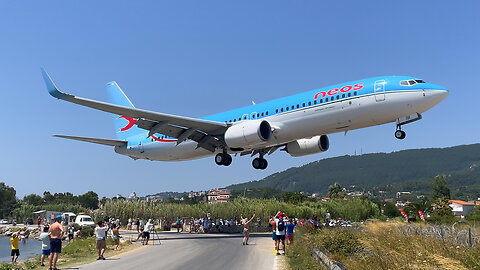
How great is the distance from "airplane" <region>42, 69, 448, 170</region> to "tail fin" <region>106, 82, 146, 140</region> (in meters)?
6.62

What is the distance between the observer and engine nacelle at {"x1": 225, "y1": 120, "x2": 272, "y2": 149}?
28.5 meters

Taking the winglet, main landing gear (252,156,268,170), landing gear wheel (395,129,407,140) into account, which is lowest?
landing gear wheel (395,129,407,140)

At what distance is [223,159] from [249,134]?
6818mm

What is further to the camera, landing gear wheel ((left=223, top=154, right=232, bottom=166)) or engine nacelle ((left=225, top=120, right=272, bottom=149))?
landing gear wheel ((left=223, top=154, right=232, bottom=166))

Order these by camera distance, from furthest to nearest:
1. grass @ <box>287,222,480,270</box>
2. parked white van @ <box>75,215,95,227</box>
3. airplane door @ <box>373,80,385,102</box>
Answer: parked white van @ <box>75,215,95,227</box>, airplane door @ <box>373,80,385,102</box>, grass @ <box>287,222,480,270</box>

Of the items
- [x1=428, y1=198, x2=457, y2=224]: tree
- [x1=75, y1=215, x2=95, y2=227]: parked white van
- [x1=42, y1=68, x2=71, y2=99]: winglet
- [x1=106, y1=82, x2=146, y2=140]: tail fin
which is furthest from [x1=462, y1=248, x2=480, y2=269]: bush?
[x1=75, y1=215, x2=95, y2=227]: parked white van

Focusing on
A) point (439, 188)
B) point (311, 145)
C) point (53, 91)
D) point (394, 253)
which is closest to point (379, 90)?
point (311, 145)

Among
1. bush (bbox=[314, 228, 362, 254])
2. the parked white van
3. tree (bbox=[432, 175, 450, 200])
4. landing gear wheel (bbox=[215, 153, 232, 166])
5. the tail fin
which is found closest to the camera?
bush (bbox=[314, 228, 362, 254])

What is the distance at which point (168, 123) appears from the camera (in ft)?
99.9

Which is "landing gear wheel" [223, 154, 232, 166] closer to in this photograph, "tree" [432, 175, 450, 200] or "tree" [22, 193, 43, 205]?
"tree" [432, 175, 450, 200]

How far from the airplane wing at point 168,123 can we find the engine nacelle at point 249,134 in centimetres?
176

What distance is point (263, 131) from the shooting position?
94.1 feet

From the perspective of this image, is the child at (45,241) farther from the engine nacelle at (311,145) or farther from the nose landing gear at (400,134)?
the engine nacelle at (311,145)

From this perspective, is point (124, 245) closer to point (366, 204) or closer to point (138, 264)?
point (138, 264)
